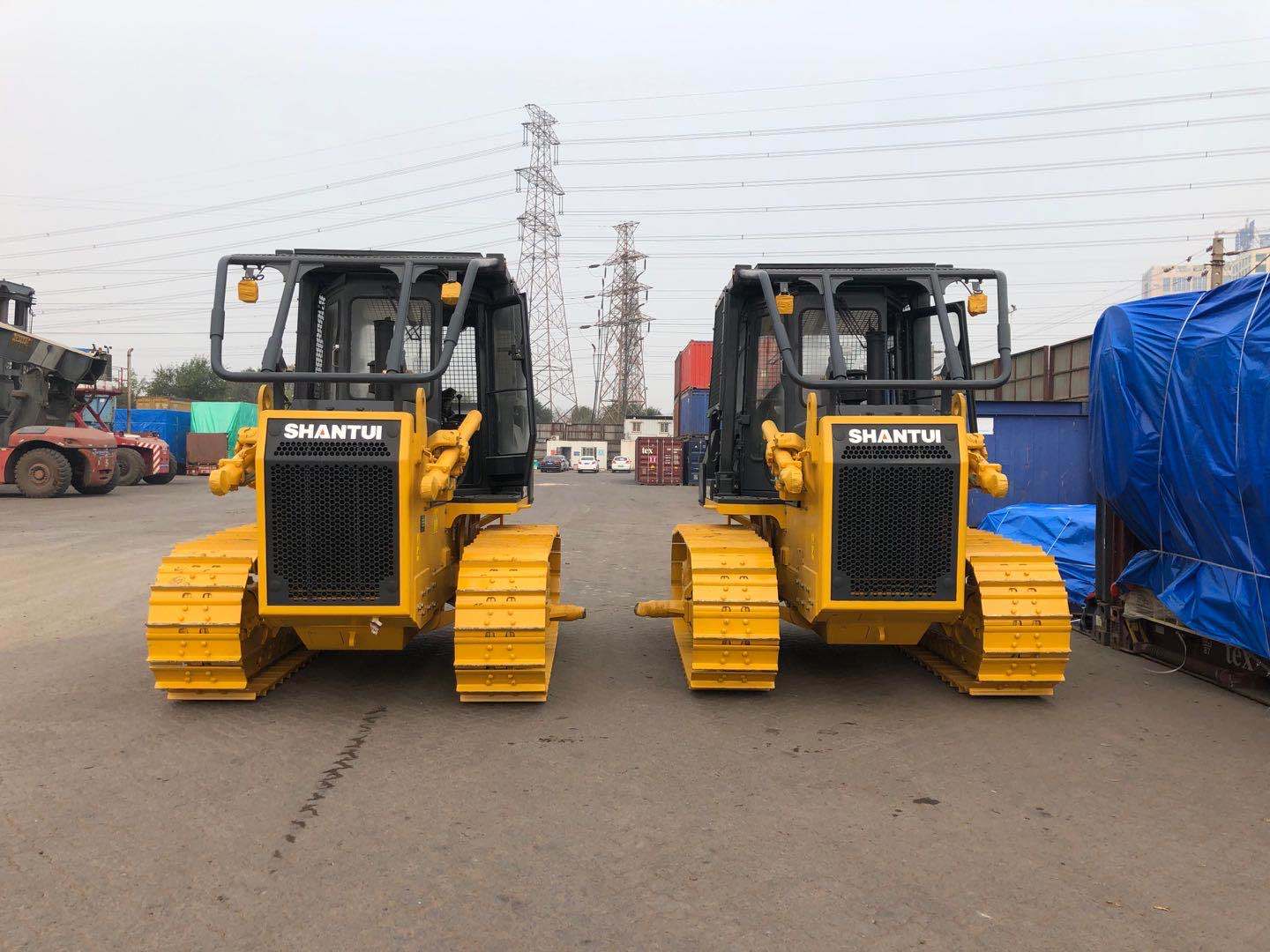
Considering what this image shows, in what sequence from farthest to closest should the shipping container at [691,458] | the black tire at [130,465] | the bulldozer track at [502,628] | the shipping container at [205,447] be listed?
1. the shipping container at [205,447]
2. the shipping container at [691,458]
3. the black tire at [130,465]
4. the bulldozer track at [502,628]

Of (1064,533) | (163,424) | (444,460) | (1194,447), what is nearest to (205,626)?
(444,460)

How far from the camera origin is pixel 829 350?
6473 mm

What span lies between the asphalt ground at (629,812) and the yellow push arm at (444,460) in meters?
1.36

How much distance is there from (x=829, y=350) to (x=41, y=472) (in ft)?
79.6

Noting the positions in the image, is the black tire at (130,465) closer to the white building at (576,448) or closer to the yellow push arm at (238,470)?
the yellow push arm at (238,470)

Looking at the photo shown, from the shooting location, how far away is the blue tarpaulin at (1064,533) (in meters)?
9.45

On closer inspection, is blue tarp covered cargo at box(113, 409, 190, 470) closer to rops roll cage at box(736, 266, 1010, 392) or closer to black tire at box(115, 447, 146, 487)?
black tire at box(115, 447, 146, 487)

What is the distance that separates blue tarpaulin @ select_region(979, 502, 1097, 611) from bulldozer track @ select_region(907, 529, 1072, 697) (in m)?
3.31

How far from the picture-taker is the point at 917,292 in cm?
687

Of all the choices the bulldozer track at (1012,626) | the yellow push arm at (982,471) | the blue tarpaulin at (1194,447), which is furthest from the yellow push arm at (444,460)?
the blue tarpaulin at (1194,447)

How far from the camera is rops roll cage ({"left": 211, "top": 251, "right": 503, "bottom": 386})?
560cm

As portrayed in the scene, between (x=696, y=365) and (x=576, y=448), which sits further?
(x=576, y=448)

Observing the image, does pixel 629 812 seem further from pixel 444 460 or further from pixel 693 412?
pixel 693 412

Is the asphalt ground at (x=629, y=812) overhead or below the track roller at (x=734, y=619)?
below
